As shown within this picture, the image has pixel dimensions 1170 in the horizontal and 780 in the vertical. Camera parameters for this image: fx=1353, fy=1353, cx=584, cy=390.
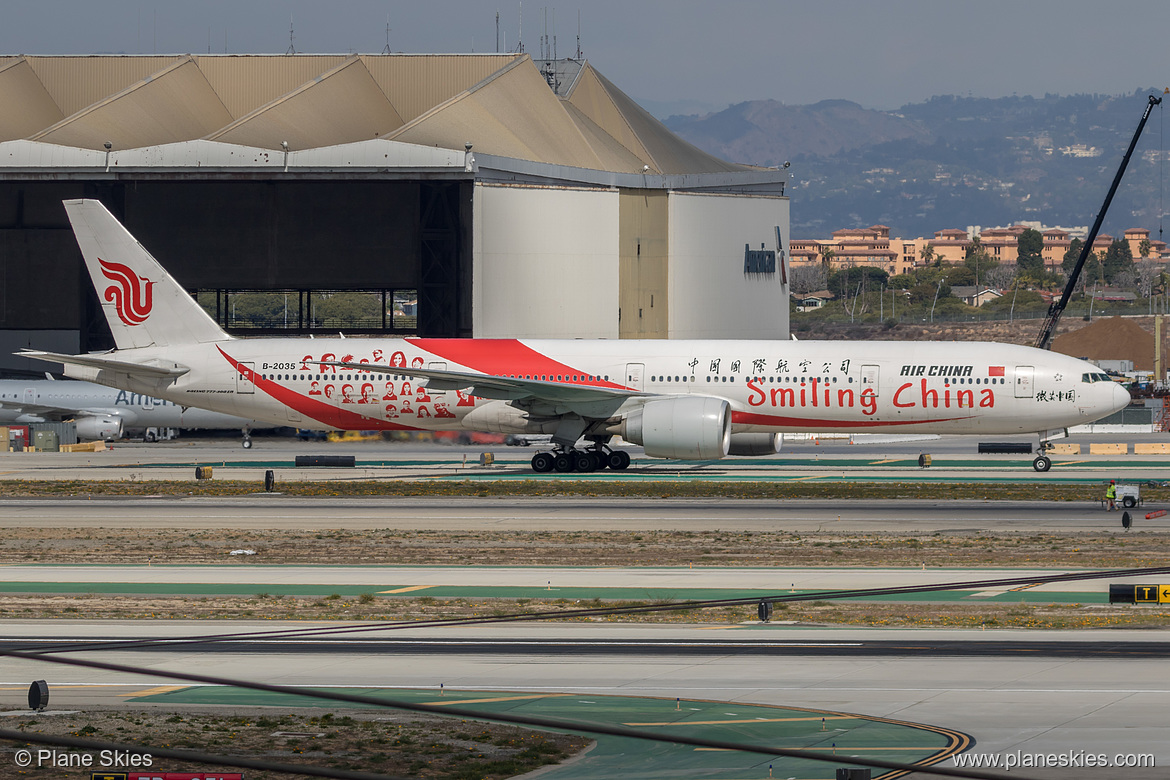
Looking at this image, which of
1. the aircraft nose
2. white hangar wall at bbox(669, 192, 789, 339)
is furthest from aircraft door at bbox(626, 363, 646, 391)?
white hangar wall at bbox(669, 192, 789, 339)

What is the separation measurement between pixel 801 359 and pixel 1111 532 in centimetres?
1595

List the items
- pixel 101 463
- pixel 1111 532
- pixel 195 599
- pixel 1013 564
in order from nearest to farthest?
pixel 195 599
pixel 1013 564
pixel 1111 532
pixel 101 463

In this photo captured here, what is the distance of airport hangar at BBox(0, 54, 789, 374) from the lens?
2879 inches

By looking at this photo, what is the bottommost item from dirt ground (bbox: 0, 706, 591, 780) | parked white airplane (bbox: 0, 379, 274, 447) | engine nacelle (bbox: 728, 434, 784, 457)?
dirt ground (bbox: 0, 706, 591, 780)

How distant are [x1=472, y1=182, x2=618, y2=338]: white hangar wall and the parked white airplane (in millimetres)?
14597

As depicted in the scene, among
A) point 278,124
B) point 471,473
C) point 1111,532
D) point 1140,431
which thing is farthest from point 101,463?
point 1140,431

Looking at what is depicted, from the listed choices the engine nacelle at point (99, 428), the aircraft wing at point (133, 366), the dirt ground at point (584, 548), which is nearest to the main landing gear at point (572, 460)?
the aircraft wing at point (133, 366)

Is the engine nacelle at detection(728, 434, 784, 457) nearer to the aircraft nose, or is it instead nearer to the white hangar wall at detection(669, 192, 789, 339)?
the aircraft nose

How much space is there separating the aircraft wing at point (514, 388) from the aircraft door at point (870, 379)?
7211 millimetres

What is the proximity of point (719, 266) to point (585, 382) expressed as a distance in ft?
144

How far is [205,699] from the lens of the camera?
53.3 feet

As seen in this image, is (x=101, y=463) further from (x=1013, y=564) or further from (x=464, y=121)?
(x=1013, y=564)

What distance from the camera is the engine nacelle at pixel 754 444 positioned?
162ft

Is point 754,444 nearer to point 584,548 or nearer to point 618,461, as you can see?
point 618,461
